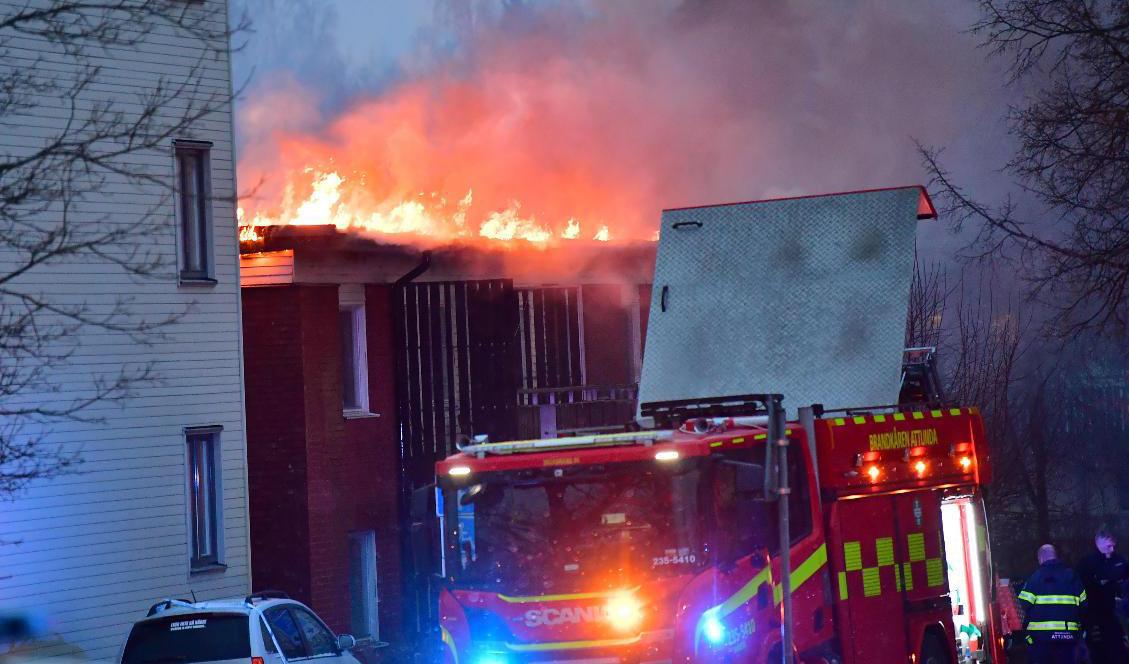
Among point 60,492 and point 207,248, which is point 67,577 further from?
point 207,248

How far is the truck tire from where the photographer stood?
38.4 ft

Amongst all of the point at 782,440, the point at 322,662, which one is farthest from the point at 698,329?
the point at 322,662

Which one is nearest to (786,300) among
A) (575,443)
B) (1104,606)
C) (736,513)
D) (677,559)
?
(736,513)

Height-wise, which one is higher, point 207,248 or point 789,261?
point 207,248

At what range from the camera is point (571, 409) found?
21.8 metres

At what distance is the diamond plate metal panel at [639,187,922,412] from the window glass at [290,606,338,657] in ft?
11.2

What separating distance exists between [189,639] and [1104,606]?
28.1 ft

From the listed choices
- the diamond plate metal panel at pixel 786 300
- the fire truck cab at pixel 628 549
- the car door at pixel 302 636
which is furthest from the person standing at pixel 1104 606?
the car door at pixel 302 636

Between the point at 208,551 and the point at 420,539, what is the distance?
7.98 metres

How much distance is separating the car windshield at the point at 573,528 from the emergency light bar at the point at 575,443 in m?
0.21

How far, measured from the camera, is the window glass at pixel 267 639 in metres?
10.8

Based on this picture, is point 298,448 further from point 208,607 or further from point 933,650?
point 933,650

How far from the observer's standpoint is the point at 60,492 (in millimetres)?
15656

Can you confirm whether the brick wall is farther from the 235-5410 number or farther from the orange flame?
the 235-5410 number
